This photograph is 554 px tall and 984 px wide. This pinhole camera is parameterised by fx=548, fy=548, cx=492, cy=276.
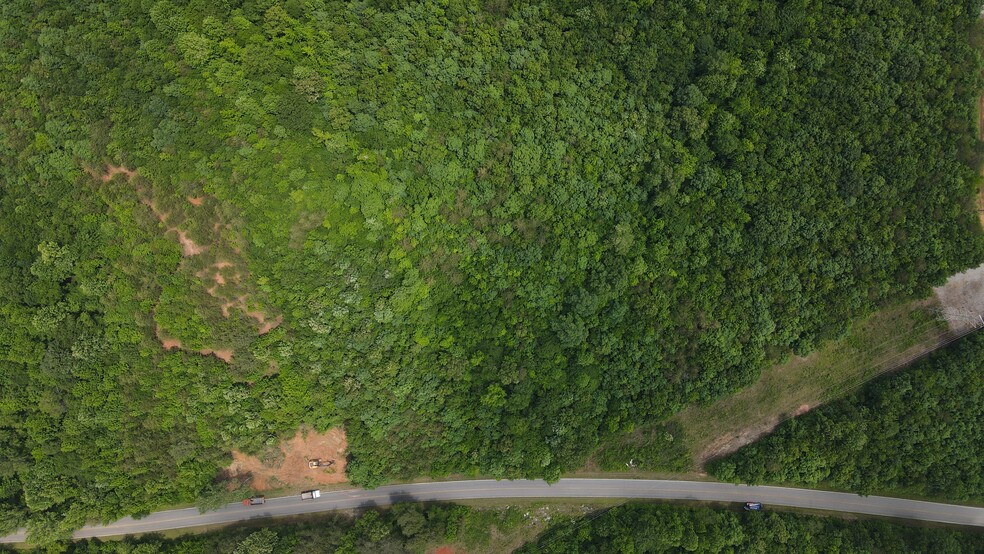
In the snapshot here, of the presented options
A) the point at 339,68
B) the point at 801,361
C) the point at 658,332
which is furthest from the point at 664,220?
the point at 339,68

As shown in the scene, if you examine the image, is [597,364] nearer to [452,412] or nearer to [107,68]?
Answer: [452,412]

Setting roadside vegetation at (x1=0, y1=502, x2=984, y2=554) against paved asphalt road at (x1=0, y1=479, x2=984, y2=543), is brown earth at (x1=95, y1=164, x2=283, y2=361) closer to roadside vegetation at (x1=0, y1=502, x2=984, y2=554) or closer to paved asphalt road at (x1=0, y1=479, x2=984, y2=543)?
paved asphalt road at (x1=0, y1=479, x2=984, y2=543)

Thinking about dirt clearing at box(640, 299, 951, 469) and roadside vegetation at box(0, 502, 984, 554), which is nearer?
roadside vegetation at box(0, 502, 984, 554)

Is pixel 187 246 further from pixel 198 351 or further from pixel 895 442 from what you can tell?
pixel 895 442

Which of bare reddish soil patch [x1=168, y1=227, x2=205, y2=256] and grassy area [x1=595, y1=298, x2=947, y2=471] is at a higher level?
grassy area [x1=595, y1=298, x2=947, y2=471]

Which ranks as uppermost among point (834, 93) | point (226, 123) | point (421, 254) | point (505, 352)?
point (834, 93)

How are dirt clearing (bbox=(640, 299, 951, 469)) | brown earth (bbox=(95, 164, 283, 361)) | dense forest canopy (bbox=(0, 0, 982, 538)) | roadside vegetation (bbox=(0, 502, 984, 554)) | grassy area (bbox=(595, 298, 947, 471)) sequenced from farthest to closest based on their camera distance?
dirt clearing (bbox=(640, 299, 951, 469)) < grassy area (bbox=(595, 298, 947, 471)) < roadside vegetation (bbox=(0, 502, 984, 554)) < dense forest canopy (bbox=(0, 0, 982, 538)) < brown earth (bbox=(95, 164, 283, 361))

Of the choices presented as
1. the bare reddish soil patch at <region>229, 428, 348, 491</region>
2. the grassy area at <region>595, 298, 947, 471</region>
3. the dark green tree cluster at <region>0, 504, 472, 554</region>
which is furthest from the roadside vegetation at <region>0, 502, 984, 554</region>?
the grassy area at <region>595, 298, 947, 471</region>
